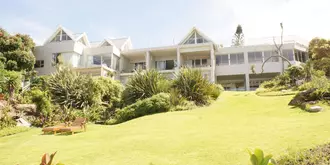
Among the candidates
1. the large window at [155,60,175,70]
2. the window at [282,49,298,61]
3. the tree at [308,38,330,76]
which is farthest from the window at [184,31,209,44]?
the tree at [308,38,330,76]

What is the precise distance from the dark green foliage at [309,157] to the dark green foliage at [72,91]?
15091mm

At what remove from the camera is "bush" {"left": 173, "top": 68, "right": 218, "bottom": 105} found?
17.2m

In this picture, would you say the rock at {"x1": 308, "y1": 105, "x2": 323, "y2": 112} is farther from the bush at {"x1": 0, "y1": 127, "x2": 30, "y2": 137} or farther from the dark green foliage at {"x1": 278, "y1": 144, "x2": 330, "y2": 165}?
the bush at {"x1": 0, "y1": 127, "x2": 30, "y2": 137}

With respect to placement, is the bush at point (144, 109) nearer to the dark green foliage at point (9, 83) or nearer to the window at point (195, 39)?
the dark green foliage at point (9, 83)

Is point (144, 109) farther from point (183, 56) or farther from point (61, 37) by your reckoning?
Result: point (61, 37)

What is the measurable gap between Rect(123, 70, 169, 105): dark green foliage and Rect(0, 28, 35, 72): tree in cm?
1651

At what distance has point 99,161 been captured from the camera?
19.2ft

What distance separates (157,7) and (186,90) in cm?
714

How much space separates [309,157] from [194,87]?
12611mm

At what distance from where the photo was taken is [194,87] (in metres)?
17.3

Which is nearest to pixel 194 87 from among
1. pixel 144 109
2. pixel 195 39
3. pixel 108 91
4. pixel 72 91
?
pixel 144 109

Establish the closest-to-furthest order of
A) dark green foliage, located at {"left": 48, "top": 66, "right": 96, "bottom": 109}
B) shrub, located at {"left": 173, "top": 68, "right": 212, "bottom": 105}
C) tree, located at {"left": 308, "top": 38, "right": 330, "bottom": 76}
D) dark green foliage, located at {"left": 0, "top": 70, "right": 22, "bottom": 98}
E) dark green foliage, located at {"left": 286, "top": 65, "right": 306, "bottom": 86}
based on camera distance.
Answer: dark green foliage, located at {"left": 0, "top": 70, "right": 22, "bottom": 98}, shrub, located at {"left": 173, "top": 68, "right": 212, "bottom": 105}, dark green foliage, located at {"left": 48, "top": 66, "right": 96, "bottom": 109}, dark green foliage, located at {"left": 286, "top": 65, "right": 306, "bottom": 86}, tree, located at {"left": 308, "top": 38, "right": 330, "bottom": 76}

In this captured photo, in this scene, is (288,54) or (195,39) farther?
(195,39)

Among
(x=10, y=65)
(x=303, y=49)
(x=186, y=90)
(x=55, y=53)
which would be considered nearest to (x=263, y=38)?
(x=303, y=49)
